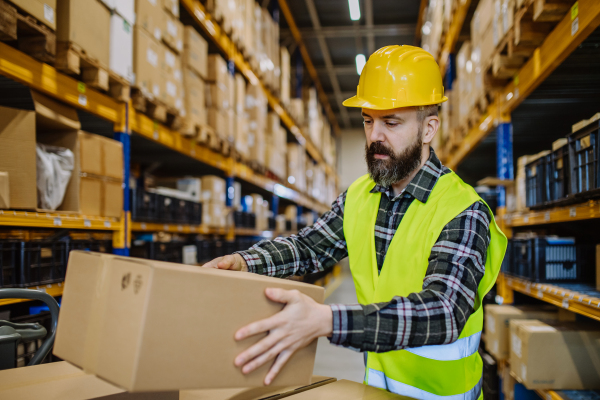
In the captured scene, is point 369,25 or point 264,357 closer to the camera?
point 264,357

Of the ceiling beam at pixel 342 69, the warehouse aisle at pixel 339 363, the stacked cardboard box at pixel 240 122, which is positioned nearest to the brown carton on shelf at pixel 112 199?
the stacked cardboard box at pixel 240 122

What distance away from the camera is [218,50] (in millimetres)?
5332

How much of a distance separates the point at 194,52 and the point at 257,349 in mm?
3781

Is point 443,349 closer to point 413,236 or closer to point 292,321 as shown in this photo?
point 413,236

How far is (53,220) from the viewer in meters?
2.38

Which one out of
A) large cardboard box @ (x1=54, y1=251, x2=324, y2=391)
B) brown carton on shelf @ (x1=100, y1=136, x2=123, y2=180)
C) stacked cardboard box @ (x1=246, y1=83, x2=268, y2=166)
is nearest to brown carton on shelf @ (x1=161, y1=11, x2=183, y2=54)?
brown carton on shelf @ (x1=100, y1=136, x2=123, y2=180)

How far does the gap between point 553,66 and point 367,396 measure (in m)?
2.15

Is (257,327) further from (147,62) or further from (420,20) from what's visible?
(420,20)

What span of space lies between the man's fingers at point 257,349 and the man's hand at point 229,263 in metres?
0.56

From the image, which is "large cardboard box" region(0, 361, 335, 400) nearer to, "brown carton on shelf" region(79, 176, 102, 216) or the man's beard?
the man's beard

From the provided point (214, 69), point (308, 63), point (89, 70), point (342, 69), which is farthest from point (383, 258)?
point (342, 69)

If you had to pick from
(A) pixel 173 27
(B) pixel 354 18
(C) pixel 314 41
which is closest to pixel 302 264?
(A) pixel 173 27

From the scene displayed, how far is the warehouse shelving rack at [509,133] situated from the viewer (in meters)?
2.08

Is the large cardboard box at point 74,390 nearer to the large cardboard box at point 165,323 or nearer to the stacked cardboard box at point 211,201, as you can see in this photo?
the large cardboard box at point 165,323
